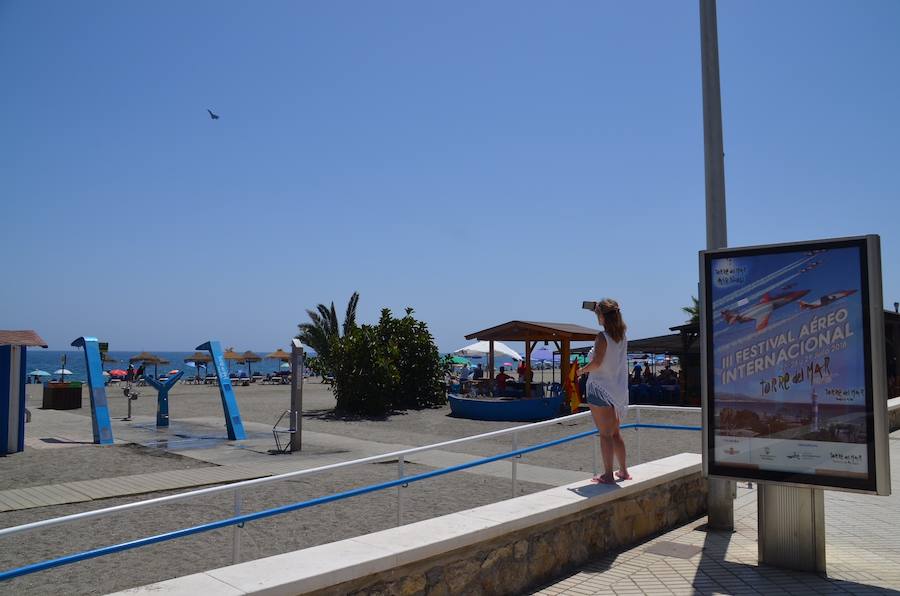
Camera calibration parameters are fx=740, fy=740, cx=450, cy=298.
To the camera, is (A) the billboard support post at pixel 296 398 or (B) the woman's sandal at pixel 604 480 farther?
(A) the billboard support post at pixel 296 398

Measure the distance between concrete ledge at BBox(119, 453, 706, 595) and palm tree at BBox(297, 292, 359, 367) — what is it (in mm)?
25401

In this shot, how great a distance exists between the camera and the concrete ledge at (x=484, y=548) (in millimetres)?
3445

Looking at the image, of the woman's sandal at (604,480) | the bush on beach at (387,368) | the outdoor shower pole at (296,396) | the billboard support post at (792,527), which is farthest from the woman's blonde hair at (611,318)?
the bush on beach at (387,368)

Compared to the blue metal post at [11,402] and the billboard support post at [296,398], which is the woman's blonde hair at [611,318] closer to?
the billboard support post at [296,398]

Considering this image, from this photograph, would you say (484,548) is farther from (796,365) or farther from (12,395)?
(12,395)

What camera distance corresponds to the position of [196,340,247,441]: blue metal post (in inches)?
593

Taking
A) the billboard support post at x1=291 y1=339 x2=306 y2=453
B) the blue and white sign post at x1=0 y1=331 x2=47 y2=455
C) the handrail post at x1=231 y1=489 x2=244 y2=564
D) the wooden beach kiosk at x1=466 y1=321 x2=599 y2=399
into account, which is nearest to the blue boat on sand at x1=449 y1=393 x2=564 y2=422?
the wooden beach kiosk at x1=466 y1=321 x2=599 y2=399

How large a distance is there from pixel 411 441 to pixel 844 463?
35.6 feet

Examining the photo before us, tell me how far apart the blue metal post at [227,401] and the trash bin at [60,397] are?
9.93 m

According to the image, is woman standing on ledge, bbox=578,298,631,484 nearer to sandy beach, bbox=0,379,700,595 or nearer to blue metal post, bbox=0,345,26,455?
sandy beach, bbox=0,379,700,595

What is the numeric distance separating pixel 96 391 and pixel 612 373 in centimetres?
1213

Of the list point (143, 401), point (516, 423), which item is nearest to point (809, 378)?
point (516, 423)

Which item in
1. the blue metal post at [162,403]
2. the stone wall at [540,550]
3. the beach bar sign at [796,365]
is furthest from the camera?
the blue metal post at [162,403]

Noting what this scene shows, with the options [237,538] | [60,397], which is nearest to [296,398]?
[237,538]
